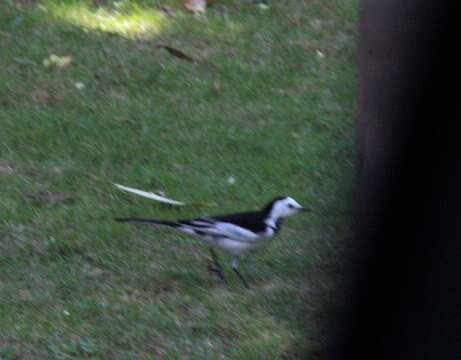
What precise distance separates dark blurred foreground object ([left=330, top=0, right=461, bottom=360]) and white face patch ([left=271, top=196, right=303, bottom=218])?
11.5 ft

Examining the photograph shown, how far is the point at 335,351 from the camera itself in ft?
8.49

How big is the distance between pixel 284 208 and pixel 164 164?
53.9 inches

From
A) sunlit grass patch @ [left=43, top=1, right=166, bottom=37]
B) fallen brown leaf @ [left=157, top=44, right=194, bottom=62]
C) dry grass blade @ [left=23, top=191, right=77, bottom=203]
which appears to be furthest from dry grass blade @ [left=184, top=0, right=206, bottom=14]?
dry grass blade @ [left=23, top=191, right=77, bottom=203]

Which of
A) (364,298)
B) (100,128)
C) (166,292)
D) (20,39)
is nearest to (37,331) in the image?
(166,292)

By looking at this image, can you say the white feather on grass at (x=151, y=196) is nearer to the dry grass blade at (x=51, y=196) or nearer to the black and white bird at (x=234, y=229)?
the dry grass blade at (x=51, y=196)

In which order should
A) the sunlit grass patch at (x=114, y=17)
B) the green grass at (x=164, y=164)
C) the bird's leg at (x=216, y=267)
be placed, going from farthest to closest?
the sunlit grass patch at (x=114, y=17)
the bird's leg at (x=216, y=267)
the green grass at (x=164, y=164)

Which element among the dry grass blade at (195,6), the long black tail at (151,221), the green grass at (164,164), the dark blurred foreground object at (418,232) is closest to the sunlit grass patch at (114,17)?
the green grass at (164,164)

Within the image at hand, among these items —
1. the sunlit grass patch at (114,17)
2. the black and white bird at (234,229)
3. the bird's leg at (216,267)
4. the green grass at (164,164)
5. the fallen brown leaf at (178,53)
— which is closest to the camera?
the green grass at (164,164)

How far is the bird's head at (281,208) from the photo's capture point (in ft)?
20.0

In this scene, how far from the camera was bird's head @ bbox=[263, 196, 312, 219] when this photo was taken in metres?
6.11

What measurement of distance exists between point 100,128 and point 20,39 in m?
1.47

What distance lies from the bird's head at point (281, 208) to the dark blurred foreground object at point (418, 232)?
348 cm

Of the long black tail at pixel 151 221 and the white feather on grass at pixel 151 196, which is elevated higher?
the long black tail at pixel 151 221

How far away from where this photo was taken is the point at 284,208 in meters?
6.18
